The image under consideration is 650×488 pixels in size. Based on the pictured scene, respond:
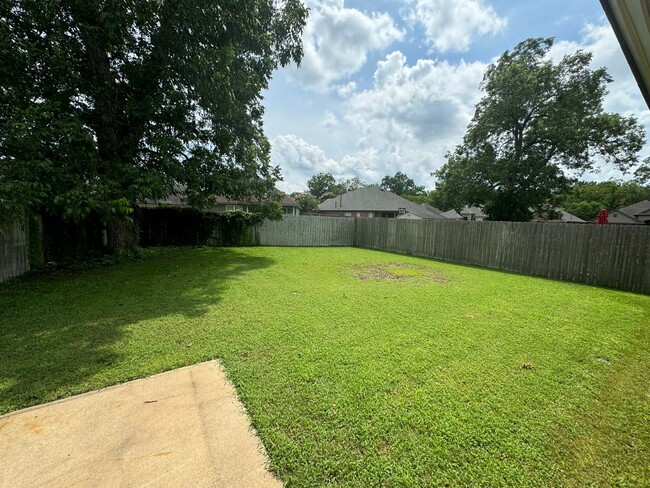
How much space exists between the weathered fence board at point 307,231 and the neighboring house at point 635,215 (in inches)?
937

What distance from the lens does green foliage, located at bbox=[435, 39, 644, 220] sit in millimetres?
15430

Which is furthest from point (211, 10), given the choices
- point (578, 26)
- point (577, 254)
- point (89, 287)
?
point (577, 254)

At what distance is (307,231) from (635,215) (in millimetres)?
28160

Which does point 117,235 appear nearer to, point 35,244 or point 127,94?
point 35,244

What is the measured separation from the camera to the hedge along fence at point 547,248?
6.59 metres

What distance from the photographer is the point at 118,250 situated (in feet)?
28.6

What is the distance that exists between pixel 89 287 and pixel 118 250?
3798mm

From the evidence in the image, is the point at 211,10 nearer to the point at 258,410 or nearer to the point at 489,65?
the point at 258,410

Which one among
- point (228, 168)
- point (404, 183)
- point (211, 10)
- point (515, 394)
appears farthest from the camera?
point (404, 183)

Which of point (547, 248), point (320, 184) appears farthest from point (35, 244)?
point (320, 184)

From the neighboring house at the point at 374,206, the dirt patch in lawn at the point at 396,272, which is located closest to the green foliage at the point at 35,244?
the dirt patch in lawn at the point at 396,272

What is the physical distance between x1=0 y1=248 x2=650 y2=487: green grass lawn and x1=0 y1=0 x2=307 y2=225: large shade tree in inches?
91.9

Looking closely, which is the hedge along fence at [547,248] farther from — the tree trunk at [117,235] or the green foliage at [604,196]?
the green foliage at [604,196]

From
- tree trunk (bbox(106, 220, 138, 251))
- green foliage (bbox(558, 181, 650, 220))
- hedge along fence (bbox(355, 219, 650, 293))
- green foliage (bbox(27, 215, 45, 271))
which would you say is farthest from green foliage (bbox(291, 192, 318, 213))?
green foliage (bbox(558, 181, 650, 220))
